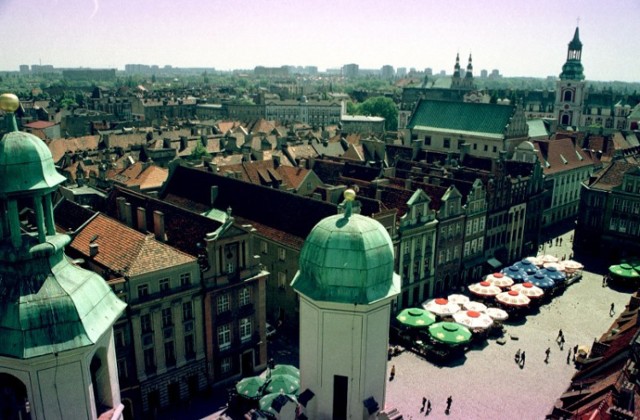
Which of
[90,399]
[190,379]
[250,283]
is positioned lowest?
[190,379]

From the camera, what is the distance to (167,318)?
43375 mm

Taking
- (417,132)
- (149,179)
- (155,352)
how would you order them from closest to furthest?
1. (155,352)
2. (149,179)
3. (417,132)

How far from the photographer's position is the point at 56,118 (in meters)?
183

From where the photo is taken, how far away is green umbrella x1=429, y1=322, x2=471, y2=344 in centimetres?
5306

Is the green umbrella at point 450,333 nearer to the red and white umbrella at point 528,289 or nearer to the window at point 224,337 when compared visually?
the red and white umbrella at point 528,289

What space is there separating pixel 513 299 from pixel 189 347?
36540mm

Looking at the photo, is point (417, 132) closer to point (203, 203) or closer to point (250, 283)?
point (203, 203)

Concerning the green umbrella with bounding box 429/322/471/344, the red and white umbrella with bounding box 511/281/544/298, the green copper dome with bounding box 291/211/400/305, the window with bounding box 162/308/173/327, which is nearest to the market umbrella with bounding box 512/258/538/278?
the red and white umbrella with bounding box 511/281/544/298

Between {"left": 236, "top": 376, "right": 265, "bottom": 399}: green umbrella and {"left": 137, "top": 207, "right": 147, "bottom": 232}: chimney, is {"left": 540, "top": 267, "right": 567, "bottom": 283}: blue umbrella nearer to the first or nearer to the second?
{"left": 236, "top": 376, "right": 265, "bottom": 399}: green umbrella

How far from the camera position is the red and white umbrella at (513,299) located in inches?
2445

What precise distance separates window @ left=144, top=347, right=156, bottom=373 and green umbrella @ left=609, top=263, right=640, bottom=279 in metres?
59.0

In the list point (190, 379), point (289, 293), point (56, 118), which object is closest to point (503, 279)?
point (289, 293)

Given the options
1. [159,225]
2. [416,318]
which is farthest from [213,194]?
[416,318]

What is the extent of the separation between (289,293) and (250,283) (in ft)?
32.7
